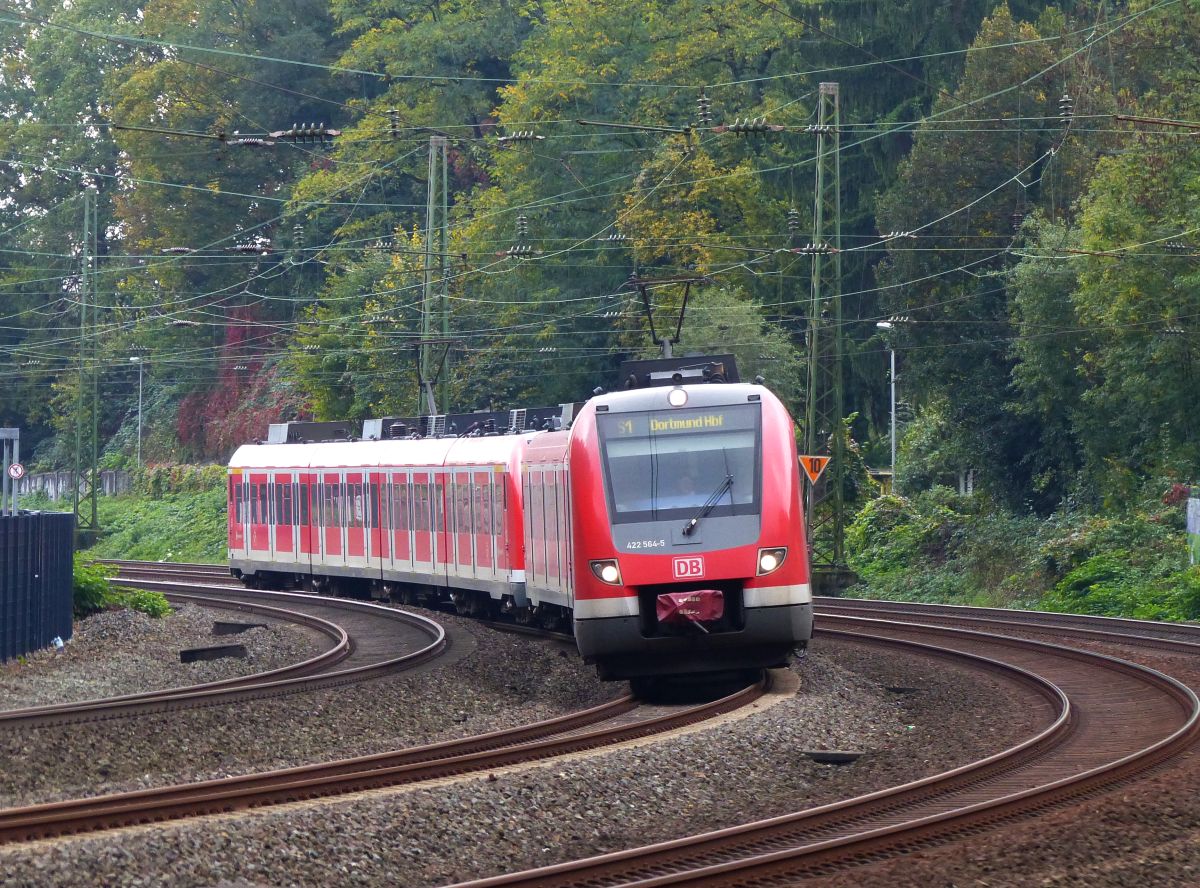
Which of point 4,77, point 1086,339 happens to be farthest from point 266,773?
point 4,77

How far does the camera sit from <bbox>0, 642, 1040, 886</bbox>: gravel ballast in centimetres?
973

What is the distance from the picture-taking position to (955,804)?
37.7ft

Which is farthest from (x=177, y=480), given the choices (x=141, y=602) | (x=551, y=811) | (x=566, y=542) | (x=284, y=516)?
(x=551, y=811)

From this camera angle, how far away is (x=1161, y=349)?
105 ft

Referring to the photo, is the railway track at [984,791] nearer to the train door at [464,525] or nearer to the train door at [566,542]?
the train door at [566,542]

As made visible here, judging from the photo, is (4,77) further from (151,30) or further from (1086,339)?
(1086,339)

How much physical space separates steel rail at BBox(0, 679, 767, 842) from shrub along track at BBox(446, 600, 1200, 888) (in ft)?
9.52

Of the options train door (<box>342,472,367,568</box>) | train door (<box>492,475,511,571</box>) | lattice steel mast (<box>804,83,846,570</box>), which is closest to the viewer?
train door (<box>492,475,511,571</box>)

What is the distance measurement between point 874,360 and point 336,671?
113 ft

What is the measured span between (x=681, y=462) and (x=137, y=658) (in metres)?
8.84

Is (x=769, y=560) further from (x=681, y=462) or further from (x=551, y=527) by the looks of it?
(x=551, y=527)

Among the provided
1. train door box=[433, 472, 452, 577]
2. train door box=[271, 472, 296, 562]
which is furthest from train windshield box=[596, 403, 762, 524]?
train door box=[271, 472, 296, 562]

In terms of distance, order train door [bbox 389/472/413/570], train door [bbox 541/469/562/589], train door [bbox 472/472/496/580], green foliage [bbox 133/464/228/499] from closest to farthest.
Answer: train door [bbox 541/469/562/589] < train door [bbox 472/472/496/580] < train door [bbox 389/472/413/570] < green foliage [bbox 133/464/228/499]

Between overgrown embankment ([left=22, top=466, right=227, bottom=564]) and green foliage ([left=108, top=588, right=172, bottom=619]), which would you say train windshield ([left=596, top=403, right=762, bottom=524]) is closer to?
green foliage ([left=108, top=588, right=172, bottom=619])
